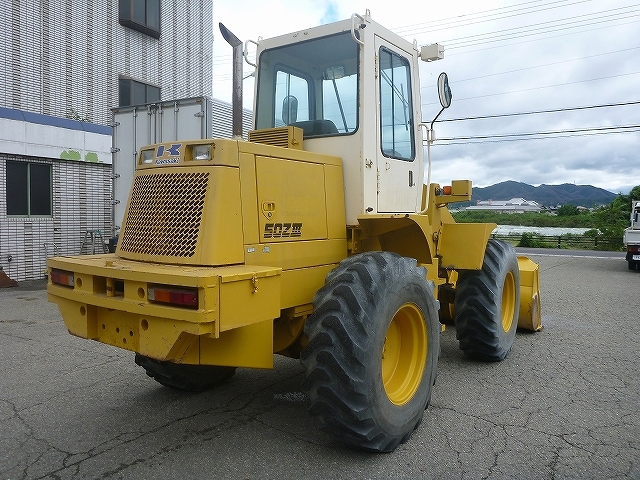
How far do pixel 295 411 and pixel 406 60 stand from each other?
329 centimetres

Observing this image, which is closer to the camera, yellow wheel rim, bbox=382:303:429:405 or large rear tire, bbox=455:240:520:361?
yellow wheel rim, bbox=382:303:429:405

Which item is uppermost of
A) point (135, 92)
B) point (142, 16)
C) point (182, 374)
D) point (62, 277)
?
point (142, 16)

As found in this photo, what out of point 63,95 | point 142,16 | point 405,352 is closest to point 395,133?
point 405,352

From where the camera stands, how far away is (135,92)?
572 inches

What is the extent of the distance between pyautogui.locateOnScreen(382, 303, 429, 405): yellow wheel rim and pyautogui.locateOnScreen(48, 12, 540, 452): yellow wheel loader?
0.4 inches

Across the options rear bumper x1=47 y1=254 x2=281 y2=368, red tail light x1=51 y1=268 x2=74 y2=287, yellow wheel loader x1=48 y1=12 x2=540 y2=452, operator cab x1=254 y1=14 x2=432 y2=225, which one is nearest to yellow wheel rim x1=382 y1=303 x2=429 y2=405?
yellow wheel loader x1=48 y1=12 x2=540 y2=452

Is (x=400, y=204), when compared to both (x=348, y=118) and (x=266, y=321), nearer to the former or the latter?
(x=348, y=118)

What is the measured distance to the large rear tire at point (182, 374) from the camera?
4609mm

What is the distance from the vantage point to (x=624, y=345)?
22.3 ft

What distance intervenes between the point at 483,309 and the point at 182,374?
121 inches

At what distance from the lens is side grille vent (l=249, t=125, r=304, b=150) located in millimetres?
4430

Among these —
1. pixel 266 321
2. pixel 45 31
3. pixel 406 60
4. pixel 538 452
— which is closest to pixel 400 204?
pixel 406 60

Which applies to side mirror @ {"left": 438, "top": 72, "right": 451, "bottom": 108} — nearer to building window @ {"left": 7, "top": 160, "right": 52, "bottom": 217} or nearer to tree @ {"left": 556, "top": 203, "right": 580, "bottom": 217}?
building window @ {"left": 7, "top": 160, "right": 52, "bottom": 217}

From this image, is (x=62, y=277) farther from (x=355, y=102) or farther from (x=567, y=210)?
(x=567, y=210)
